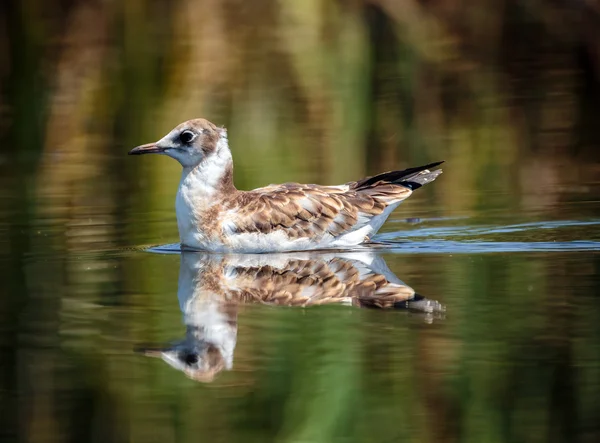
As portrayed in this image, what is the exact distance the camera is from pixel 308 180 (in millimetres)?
13602

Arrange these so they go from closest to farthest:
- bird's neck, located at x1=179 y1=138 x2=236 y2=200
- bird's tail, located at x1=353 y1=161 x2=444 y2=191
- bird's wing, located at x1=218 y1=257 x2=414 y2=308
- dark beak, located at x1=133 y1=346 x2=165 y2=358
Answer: dark beak, located at x1=133 y1=346 x2=165 y2=358, bird's wing, located at x1=218 y1=257 x2=414 y2=308, bird's neck, located at x1=179 y1=138 x2=236 y2=200, bird's tail, located at x1=353 y1=161 x2=444 y2=191

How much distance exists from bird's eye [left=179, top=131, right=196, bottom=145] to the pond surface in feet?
3.42

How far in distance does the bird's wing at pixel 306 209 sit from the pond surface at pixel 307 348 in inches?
12.2

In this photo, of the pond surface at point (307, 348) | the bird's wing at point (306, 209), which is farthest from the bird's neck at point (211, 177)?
the pond surface at point (307, 348)

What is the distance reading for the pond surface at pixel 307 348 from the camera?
20.5 ft

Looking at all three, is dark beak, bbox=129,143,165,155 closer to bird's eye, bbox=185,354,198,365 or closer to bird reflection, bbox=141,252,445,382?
bird reflection, bbox=141,252,445,382

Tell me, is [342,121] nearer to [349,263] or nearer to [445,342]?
[349,263]

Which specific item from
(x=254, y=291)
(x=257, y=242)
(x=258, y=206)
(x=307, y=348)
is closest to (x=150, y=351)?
(x=307, y=348)

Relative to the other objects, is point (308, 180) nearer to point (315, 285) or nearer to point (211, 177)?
point (211, 177)

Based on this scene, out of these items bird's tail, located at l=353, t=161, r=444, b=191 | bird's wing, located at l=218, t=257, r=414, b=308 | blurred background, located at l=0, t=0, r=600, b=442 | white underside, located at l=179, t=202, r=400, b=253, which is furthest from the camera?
bird's tail, located at l=353, t=161, r=444, b=191

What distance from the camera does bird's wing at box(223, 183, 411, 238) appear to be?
10477 mm

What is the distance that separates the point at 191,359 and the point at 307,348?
1.99 feet

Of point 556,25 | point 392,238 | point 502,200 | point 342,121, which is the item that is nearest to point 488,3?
point 556,25

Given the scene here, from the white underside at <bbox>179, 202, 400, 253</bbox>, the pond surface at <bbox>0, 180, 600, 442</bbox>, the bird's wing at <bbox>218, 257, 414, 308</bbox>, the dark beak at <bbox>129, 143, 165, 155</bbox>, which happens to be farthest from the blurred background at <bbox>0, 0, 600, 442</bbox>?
the dark beak at <bbox>129, 143, 165, 155</bbox>
